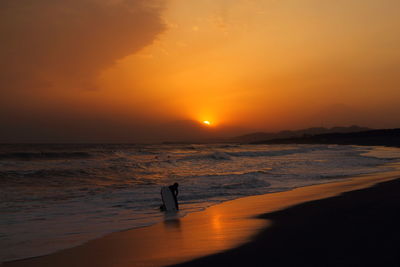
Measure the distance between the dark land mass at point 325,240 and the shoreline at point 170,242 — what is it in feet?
0.99

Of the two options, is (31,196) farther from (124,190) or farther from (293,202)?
(293,202)

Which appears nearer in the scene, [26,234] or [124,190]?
[26,234]

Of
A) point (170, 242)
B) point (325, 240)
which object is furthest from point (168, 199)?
point (325, 240)

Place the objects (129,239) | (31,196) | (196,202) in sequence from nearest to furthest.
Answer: (129,239) → (196,202) → (31,196)

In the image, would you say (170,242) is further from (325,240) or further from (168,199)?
(168,199)

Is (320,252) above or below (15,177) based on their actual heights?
below

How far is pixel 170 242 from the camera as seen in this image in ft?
19.3

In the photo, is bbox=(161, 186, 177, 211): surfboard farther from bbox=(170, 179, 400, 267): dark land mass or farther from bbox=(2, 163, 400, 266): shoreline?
bbox=(170, 179, 400, 267): dark land mass

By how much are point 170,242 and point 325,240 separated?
7.42 feet

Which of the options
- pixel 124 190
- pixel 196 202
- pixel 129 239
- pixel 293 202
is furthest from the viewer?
pixel 124 190

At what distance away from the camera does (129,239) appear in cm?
621

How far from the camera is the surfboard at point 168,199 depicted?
900 centimetres

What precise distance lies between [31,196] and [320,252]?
991cm

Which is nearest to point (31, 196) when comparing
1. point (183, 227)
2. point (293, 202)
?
point (183, 227)
